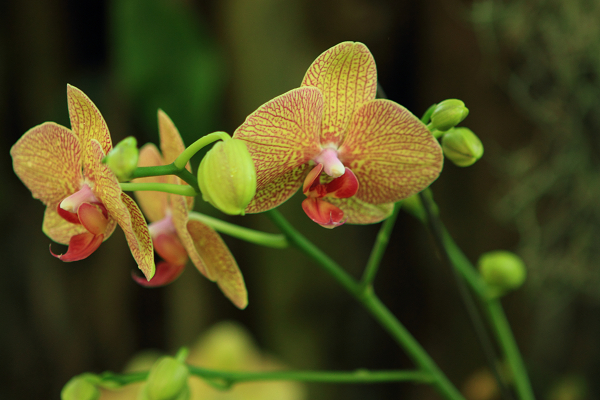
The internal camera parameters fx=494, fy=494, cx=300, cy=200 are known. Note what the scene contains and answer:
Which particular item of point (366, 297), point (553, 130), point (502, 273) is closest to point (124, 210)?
point (366, 297)

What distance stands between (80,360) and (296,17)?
115 cm

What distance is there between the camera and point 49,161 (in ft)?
1.44

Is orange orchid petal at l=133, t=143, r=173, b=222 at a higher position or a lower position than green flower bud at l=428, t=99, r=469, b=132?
Answer: lower

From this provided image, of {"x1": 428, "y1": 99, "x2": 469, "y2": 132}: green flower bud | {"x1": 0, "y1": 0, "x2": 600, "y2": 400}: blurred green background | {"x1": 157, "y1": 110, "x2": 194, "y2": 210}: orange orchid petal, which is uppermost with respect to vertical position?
{"x1": 428, "y1": 99, "x2": 469, "y2": 132}: green flower bud

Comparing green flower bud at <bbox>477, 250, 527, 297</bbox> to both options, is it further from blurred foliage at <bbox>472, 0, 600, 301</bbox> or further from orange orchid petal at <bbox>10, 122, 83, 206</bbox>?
blurred foliage at <bbox>472, 0, 600, 301</bbox>

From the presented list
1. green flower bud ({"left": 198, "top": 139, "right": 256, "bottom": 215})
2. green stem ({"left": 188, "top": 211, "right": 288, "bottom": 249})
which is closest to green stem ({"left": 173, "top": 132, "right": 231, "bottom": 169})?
green flower bud ({"left": 198, "top": 139, "right": 256, "bottom": 215})

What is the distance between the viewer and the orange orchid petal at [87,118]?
0.39m

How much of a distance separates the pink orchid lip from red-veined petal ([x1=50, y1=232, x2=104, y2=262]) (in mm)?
196

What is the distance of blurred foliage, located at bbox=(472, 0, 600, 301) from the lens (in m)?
0.99

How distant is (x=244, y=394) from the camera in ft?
4.09

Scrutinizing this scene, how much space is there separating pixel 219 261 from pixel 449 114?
0.25 m

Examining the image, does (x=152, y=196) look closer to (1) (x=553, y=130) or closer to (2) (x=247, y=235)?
(2) (x=247, y=235)

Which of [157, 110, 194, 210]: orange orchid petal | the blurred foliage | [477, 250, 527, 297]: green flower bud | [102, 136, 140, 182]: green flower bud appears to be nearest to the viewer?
[102, 136, 140, 182]: green flower bud

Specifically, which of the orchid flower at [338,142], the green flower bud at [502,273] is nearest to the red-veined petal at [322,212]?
the orchid flower at [338,142]
